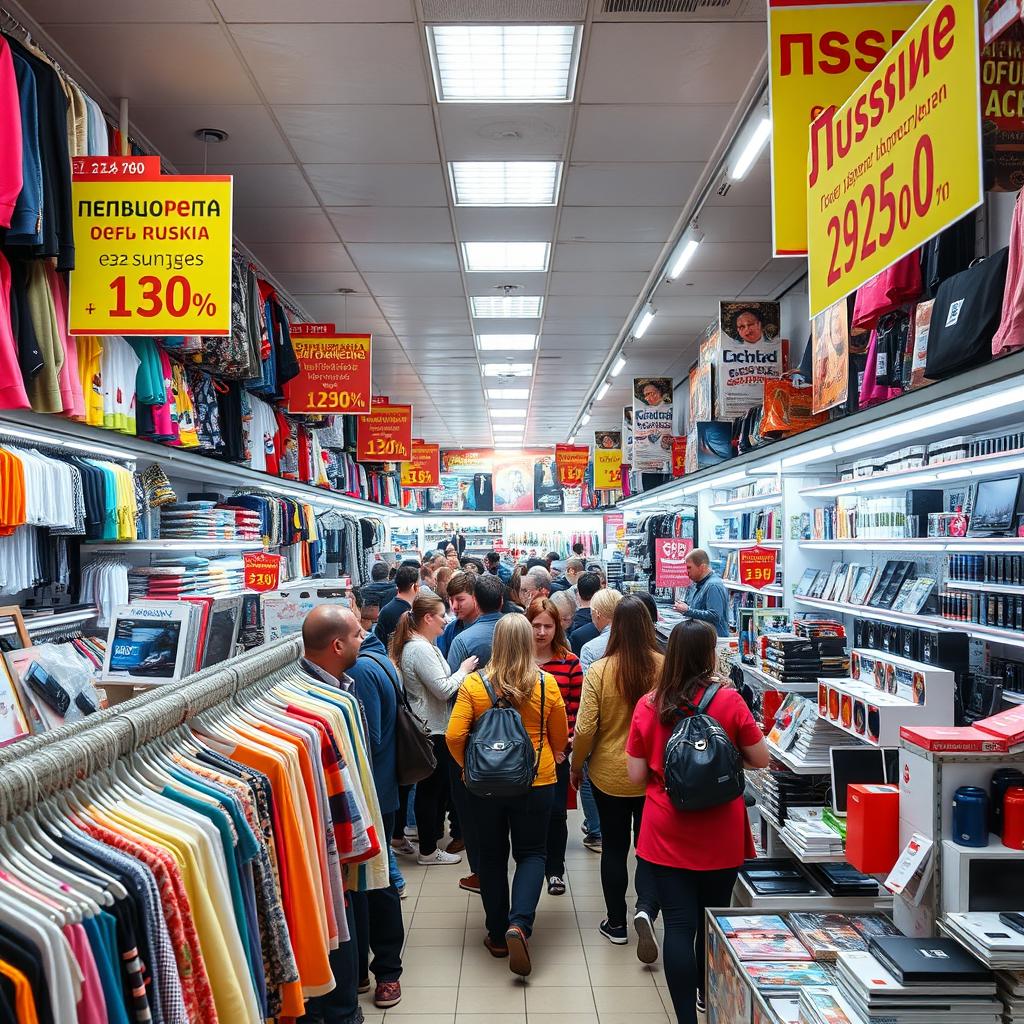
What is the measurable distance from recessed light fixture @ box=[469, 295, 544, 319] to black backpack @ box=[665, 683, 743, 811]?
7035mm

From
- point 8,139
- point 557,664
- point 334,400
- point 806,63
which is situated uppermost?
point 806,63

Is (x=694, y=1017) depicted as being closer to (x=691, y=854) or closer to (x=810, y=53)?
(x=691, y=854)

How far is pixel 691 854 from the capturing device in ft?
11.6

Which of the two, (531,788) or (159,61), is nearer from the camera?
(531,788)

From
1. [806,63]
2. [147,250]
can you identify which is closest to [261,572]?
[147,250]

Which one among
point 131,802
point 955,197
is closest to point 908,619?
point 955,197

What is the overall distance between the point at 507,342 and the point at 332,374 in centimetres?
384

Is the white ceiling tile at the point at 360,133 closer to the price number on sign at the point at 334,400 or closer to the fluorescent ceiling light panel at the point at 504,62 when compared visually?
the fluorescent ceiling light panel at the point at 504,62

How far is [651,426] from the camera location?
42.0 feet

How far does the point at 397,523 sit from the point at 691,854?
21789mm

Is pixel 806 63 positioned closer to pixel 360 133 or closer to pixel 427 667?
pixel 360 133

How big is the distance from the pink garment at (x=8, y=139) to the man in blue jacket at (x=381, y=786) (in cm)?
228

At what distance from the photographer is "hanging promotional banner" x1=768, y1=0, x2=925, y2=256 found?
11.9 feet

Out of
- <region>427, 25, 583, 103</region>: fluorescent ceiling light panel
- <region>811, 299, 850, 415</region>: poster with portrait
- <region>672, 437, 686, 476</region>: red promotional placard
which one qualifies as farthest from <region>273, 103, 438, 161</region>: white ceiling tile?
<region>672, 437, 686, 476</region>: red promotional placard
